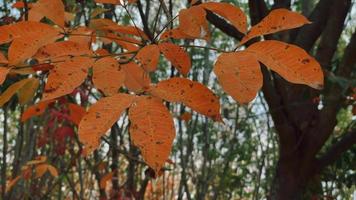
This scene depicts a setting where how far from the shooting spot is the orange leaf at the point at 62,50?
0.70m

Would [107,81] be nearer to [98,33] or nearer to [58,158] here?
[98,33]

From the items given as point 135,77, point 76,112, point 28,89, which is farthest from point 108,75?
point 76,112

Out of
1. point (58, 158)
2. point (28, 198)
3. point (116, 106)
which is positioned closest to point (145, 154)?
point (116, 106)

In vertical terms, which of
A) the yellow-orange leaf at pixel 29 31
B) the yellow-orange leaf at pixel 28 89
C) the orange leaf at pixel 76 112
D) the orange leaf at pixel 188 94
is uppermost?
the orange leaf at pixel 76 112

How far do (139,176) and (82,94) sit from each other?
3.14 ft

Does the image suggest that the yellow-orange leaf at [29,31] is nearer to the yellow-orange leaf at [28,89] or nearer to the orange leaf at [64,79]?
the orange leaf at [64,79]

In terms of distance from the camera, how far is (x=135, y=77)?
739 millimetres

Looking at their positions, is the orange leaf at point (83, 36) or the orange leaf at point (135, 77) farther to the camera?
the orange leaf at point (83, 36)

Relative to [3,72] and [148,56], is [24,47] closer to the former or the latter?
[3,72]

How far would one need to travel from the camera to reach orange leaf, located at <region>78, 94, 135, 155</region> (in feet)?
1.84

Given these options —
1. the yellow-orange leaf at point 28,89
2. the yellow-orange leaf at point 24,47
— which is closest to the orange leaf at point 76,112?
the yellow-orange leaf at point 28,89

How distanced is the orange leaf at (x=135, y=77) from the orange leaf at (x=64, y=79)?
0.09 metres

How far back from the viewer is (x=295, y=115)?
234 centimetres

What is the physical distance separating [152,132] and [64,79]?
133 millimetres
